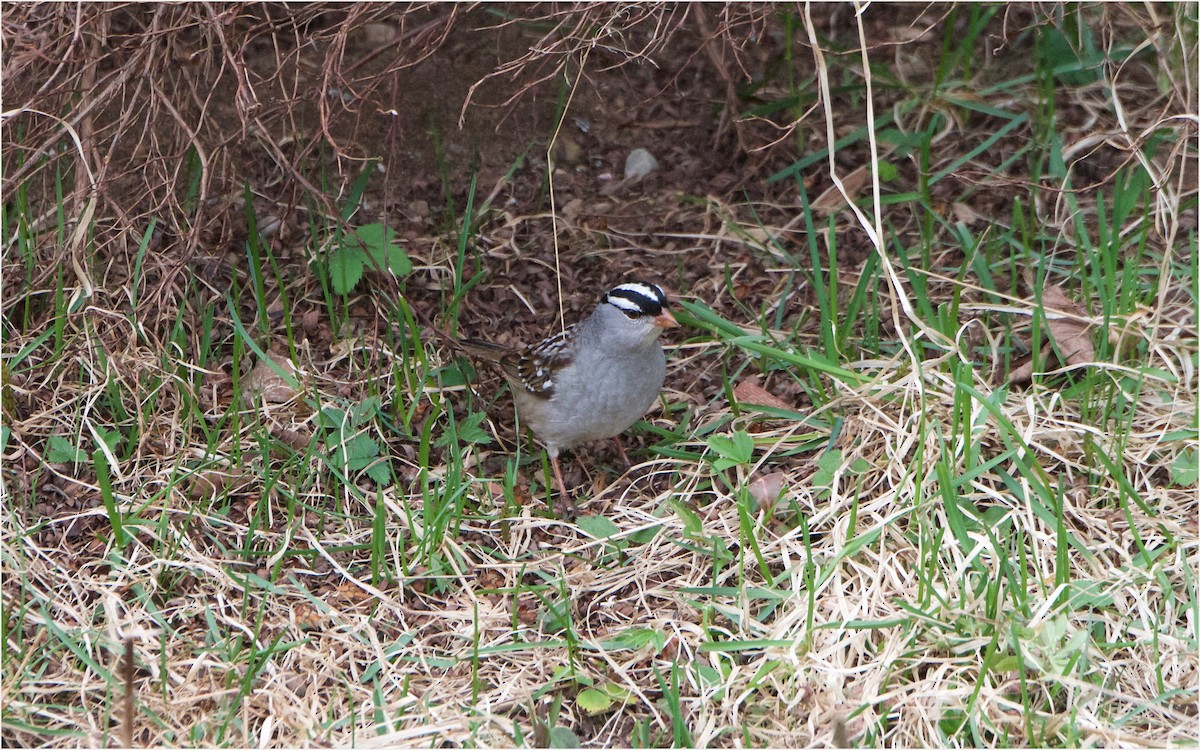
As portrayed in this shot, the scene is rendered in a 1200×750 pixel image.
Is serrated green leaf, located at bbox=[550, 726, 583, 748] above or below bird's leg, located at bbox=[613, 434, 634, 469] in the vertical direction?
above

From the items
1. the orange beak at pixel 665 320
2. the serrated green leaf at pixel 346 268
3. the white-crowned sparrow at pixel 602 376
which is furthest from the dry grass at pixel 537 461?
the orange beak at pixel 665 320

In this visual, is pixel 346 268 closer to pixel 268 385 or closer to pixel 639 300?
pixel 268 385

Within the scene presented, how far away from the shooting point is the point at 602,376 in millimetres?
4668

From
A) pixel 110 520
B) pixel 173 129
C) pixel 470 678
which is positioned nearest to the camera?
pixel 470 678

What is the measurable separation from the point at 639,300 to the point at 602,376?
0.32m

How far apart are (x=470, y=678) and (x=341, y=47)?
2269mm

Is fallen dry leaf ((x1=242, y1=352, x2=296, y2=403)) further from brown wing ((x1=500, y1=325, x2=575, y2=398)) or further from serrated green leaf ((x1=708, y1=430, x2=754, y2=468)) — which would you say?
serrated green leaf ((x1=708, y1=430, x2=754, y2=468))

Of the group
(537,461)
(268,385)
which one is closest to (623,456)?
(537,461)

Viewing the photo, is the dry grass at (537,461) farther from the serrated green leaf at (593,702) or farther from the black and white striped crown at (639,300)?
the black and white striped crown at (639,300)

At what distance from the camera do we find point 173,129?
5.46m

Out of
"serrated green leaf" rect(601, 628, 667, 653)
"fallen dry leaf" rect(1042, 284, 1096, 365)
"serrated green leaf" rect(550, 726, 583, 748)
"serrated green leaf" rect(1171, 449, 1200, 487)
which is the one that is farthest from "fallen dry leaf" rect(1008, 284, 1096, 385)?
"serrated green leaf" rect(550, 726, 583, 748)

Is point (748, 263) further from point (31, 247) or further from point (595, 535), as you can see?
point (31, 247)

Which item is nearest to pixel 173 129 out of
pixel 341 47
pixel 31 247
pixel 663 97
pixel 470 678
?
pixel 31 247

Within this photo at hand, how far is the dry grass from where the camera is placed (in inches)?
148
